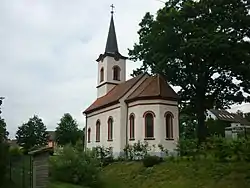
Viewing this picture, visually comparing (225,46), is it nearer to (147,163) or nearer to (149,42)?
(149,42)

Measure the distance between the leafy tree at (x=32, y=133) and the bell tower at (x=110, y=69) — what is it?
27517 mm

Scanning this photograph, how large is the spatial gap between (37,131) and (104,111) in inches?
1436

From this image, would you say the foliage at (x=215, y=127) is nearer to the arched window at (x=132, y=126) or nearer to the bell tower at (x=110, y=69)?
the bell tower at (x=110, y=69)

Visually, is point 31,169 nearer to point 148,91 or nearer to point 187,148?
point 187,148

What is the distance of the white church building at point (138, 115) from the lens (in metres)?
31.7

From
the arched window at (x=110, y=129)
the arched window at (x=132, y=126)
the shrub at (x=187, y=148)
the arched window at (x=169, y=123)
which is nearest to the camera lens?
the shrub at (x=187, y=148)

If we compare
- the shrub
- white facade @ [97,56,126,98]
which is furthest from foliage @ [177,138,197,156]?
white facade @ [97,56,126,98]

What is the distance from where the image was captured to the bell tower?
41156 millimetres

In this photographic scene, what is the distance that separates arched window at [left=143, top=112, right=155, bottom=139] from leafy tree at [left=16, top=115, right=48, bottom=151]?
37.1 metres

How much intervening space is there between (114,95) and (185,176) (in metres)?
17.6

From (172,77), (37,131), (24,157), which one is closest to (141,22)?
(172,77)

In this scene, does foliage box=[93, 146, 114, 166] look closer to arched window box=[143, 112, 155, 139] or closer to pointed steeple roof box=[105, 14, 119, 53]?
arched window box=[143, 112, 155, 139]

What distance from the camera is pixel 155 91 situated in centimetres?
3195

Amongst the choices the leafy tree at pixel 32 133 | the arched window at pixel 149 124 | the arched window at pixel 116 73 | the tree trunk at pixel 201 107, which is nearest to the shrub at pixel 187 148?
the tree trunk at pixel 201 107
